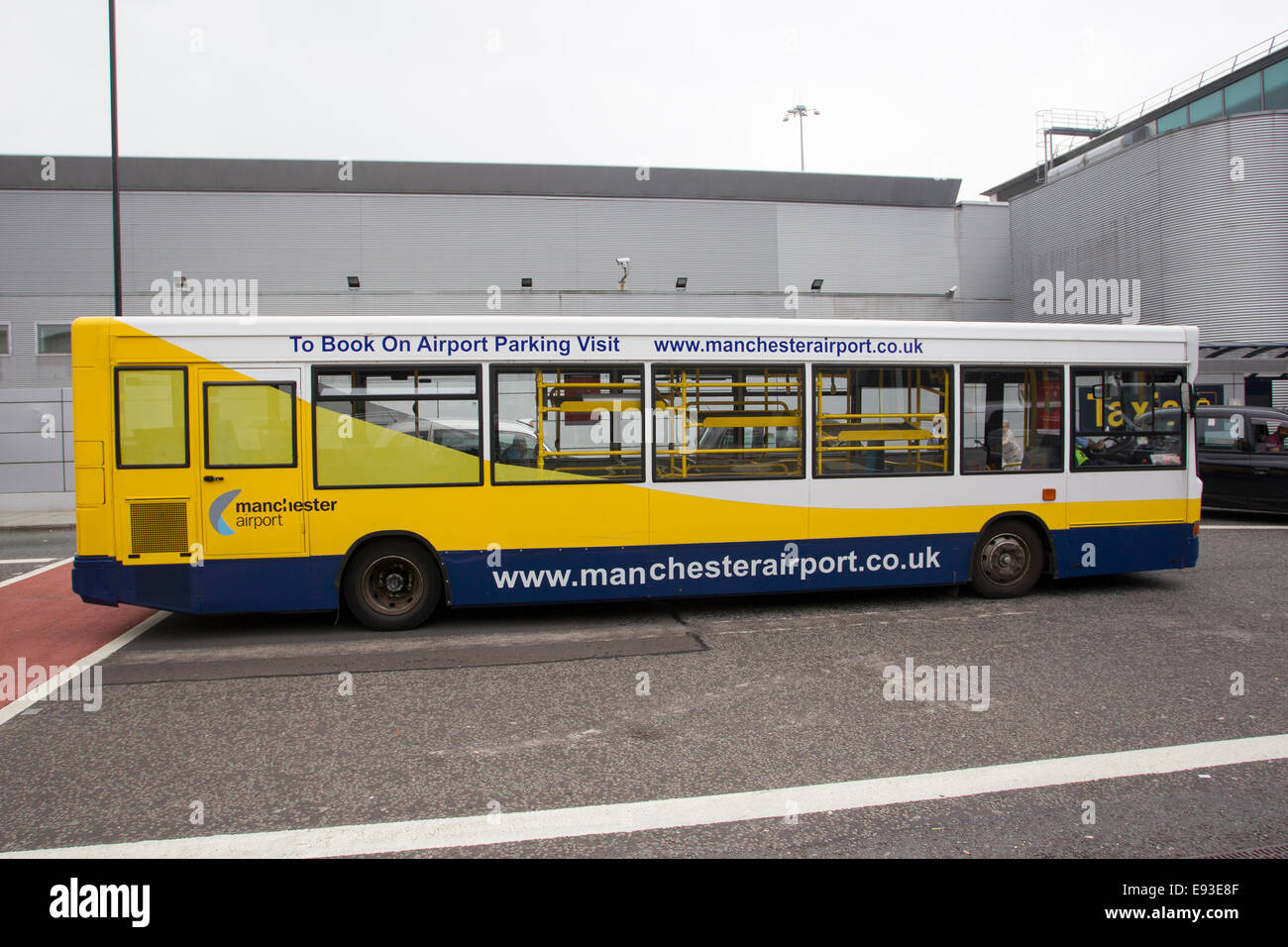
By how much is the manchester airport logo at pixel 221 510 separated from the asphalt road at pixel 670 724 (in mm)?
974

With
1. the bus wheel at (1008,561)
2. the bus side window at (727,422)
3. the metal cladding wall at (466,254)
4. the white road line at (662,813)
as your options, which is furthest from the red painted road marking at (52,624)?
the metal cladding wall at (466,254)

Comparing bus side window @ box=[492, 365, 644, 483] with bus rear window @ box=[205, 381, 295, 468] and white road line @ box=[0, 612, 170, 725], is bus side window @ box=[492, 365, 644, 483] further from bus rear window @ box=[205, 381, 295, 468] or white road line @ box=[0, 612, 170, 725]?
white road line @ box=[0, 612, 170, 725]

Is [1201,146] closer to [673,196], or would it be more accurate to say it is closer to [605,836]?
[673,196]

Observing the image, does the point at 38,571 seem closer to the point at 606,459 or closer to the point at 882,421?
the point at 606,459

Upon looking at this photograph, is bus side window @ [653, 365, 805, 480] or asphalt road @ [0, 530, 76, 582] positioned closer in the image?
bus side window @ [653, 365, 805, 480]

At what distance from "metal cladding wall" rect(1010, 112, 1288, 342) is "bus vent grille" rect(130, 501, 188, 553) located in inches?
909

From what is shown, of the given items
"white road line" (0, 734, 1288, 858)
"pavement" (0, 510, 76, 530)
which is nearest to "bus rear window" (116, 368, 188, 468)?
"white road line" (0, 734, 1288, 858)

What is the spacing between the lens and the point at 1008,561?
28.7ft

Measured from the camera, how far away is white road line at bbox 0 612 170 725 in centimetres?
566

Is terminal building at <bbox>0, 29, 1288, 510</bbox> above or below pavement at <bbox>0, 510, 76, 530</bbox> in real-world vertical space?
above

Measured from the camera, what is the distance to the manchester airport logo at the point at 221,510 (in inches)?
288

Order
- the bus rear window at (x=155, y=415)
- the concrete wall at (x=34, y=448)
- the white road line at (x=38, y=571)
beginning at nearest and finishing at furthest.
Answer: the bus rear window at (x=155, y=415)
the white road line at (x=38, y=571)
the concrete wall at (x=34, y=448)
